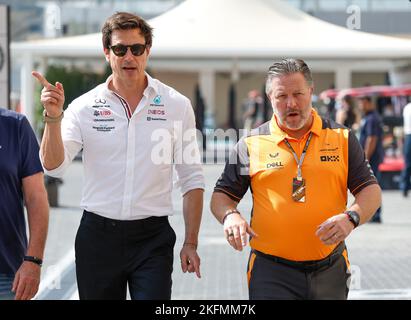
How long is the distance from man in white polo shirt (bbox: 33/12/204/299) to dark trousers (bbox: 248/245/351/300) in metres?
0.38

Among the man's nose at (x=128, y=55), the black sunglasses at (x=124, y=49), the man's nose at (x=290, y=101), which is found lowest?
the man's nose at (x=290, y=101)

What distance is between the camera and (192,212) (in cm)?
489

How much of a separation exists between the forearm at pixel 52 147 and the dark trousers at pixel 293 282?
1043mm

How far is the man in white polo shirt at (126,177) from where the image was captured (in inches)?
184

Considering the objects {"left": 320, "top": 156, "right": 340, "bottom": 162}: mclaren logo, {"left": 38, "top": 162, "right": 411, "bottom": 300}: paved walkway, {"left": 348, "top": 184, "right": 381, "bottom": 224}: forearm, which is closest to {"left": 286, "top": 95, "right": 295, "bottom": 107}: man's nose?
{"left": 320, "top": 156, "right": 340, "bottom": 162}: mclaren logo

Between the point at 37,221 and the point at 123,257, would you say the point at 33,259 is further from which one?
the point at 123,257

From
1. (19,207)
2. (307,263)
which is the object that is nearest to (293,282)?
(307,263)

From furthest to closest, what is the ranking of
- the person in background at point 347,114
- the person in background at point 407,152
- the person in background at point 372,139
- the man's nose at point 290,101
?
1. the person in background at point 347,114
2. the person in background at point 407,152
3. the person in background at point 372,139
4. the man's nose at point 290,101

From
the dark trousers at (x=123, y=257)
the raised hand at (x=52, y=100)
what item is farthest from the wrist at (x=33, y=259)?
the raised hand at (x=52, y=100)

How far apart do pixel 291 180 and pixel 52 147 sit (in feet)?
3.63

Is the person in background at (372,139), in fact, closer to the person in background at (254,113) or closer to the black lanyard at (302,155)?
the black lanyard at (302,155)

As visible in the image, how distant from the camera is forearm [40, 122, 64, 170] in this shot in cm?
442

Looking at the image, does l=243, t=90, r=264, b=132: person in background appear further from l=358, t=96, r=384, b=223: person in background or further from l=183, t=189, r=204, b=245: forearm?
l=183, t=189, r=204, b=245: forearm

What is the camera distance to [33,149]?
14.9ft
